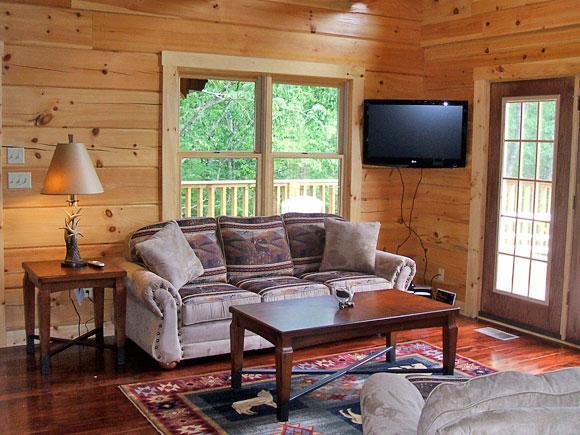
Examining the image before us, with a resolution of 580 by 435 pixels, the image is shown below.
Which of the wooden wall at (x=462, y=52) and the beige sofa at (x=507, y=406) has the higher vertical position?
the wooden wall at (x=462, y=52)

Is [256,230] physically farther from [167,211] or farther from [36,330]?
[36,330]

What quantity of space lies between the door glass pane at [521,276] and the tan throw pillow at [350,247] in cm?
116

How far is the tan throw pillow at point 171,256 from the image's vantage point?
4.96 meters

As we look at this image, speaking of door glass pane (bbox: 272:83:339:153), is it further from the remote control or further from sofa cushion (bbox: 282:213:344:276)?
the remote control

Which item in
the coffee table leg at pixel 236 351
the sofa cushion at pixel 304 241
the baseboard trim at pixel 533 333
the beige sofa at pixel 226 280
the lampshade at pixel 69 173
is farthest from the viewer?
the sofa cushion at pixel 304 241

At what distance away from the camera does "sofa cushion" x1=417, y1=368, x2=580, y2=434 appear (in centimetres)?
182

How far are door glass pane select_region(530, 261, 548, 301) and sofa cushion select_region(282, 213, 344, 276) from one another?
1.62 m

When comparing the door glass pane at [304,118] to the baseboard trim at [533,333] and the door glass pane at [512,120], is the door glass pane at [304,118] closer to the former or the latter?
the door glass pane at [512,120]

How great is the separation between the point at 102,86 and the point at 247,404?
2546 millimetres

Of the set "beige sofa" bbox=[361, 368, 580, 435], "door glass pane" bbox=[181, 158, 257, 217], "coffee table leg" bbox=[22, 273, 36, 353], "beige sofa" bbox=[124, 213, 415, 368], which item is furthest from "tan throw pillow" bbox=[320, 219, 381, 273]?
"beige sofa" bbox=[361, 368, 580, 435]

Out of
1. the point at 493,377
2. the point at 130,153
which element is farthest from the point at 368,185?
the point at 493,377

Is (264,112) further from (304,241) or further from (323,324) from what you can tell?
(323,324)

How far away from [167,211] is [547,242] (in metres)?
2.84

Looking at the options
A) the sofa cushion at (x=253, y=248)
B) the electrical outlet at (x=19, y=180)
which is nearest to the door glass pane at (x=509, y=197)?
the sofa cushion at (x=253, y=248)
